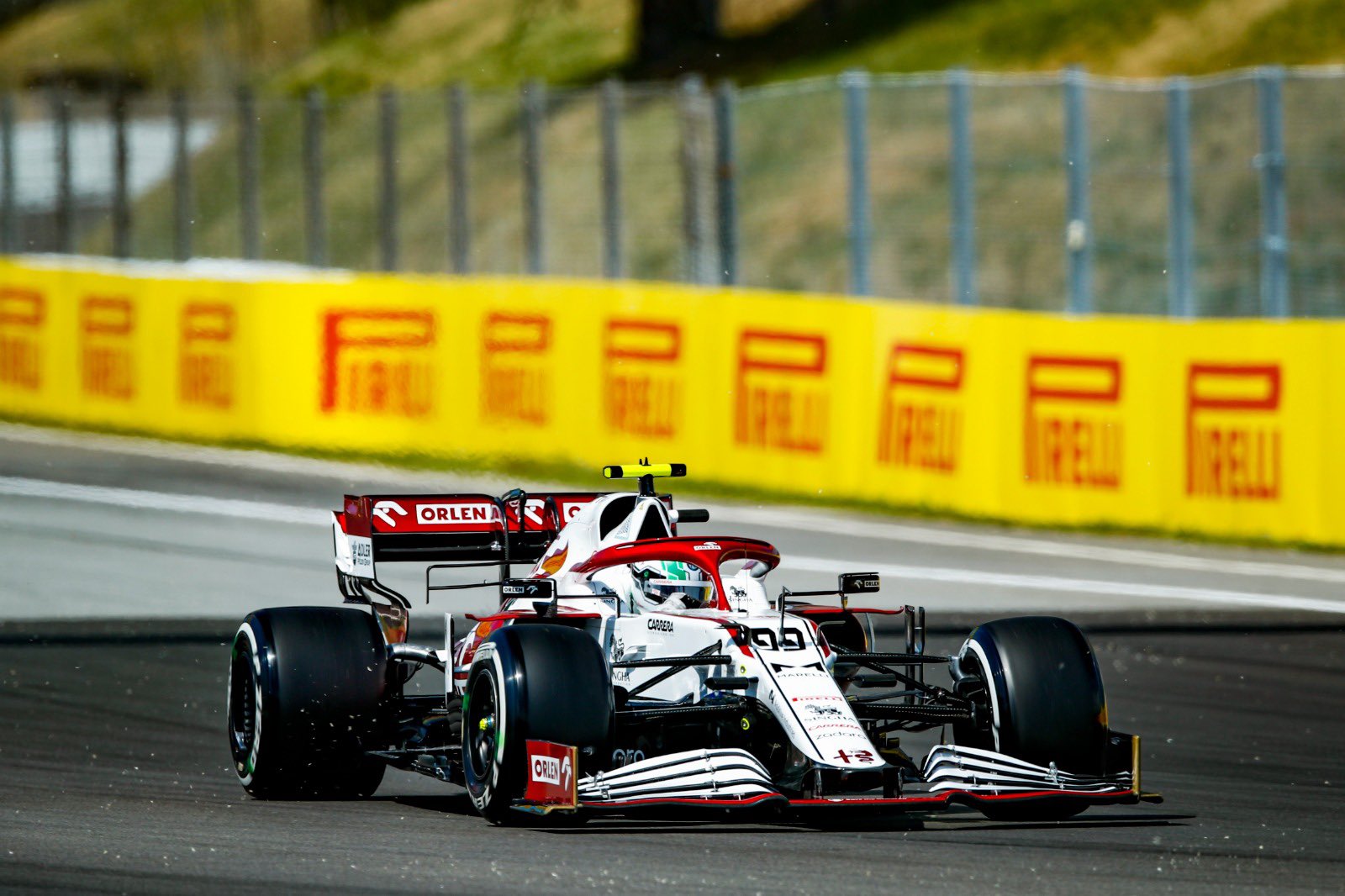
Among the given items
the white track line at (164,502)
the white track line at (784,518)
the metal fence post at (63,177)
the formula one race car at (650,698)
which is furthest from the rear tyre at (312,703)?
the metal fence post at (63,177)

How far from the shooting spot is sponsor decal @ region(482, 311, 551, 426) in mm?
20281

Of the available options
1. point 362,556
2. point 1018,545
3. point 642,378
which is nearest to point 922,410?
point 1018,545

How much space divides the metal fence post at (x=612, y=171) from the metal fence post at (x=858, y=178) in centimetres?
266

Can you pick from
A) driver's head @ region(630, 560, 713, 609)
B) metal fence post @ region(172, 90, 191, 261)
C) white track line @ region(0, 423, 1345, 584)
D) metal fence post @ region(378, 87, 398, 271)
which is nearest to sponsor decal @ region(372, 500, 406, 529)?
driver's head @ region(630, 560, 713, 609)

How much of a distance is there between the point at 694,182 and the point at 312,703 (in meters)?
12.7

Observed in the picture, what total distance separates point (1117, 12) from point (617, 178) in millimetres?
11896

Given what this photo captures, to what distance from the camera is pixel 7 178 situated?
28.2m

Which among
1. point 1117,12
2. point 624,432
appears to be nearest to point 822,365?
point 624,432

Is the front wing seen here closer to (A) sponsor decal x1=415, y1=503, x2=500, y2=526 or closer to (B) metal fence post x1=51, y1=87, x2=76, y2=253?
(A) sponsor decal x1=415, y1=503, x2=500, y2=526

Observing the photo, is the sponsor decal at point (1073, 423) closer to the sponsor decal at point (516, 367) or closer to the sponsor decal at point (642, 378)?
the sponsor decal at point (642, 378)

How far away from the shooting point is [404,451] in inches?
831

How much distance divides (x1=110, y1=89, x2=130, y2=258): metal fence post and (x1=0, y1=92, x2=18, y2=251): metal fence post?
4.29 ft

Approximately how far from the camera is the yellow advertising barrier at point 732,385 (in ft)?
52.5

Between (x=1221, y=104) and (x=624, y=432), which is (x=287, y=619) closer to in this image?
(x=624, y=432)
